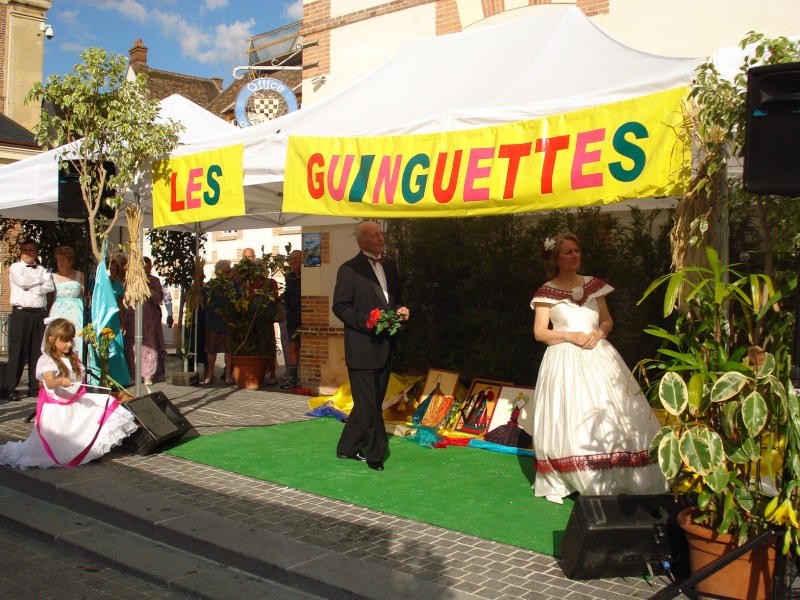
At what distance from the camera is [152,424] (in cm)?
728

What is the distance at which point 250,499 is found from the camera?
593 centimetres

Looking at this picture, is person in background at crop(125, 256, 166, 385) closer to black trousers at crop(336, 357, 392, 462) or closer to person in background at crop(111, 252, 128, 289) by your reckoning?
person in background at crop(111, 252, 128, 289)

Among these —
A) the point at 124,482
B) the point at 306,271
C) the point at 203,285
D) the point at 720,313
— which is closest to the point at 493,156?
the point at 720,313

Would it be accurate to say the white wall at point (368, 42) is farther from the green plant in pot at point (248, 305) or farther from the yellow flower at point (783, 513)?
the yellow flower at point (783, 513)

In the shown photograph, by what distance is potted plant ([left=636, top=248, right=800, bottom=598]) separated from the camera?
146 inches

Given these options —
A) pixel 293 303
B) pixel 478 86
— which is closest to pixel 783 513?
pixel 478 86

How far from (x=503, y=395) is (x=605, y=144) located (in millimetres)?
3282

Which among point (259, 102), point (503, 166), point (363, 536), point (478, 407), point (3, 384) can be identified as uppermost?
point (259, 102)

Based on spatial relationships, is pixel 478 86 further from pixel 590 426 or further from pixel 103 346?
pixel 103 346

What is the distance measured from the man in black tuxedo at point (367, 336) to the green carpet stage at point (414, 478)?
1.14 ft

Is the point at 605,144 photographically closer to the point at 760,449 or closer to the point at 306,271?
the point at 760,449

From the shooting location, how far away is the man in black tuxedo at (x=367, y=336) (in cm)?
668

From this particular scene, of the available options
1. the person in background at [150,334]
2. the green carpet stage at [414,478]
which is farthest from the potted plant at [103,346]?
the person in background at [150,334]

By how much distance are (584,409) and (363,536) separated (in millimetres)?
1705
